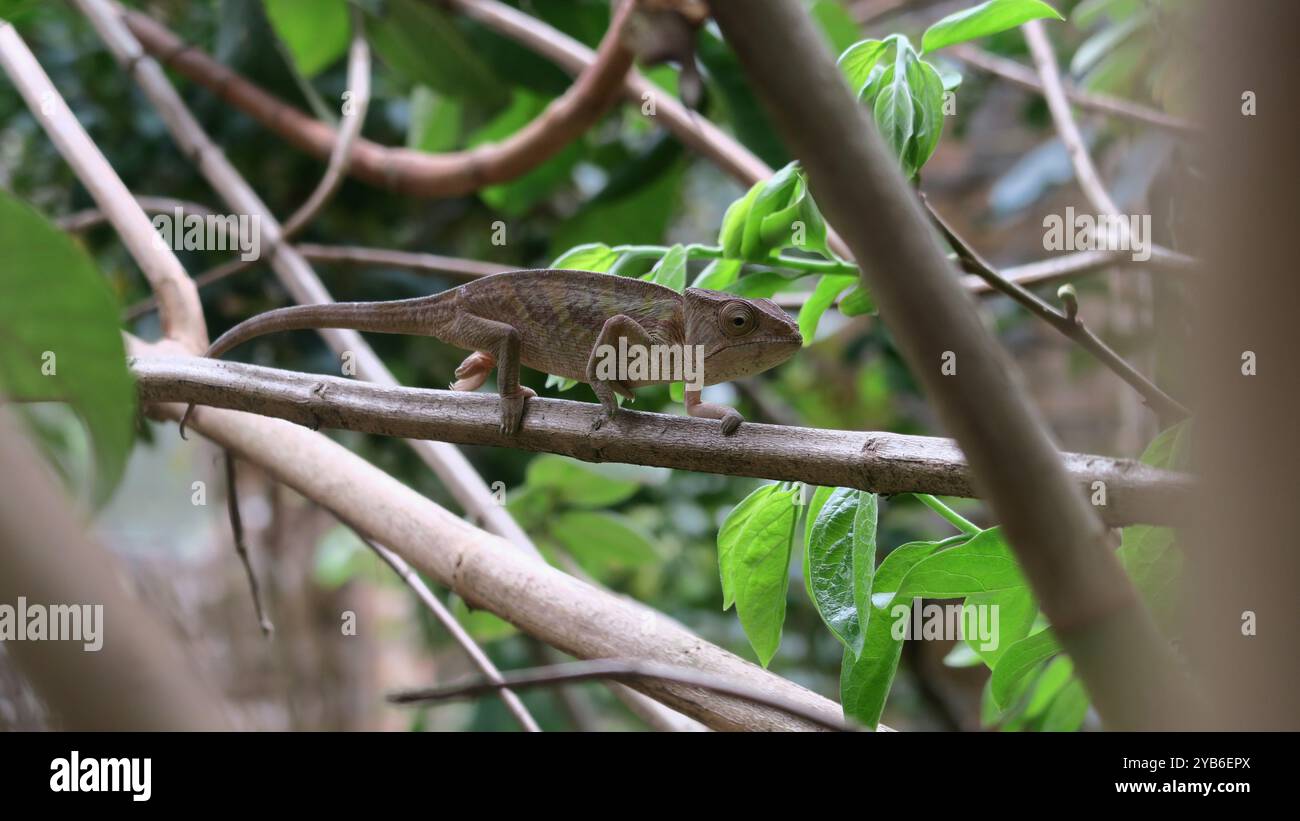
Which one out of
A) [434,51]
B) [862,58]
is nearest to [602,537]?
[862,58]

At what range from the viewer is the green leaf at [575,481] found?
1.53 m

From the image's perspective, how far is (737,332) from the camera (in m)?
1.05

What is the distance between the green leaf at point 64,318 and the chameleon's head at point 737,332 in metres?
0.62

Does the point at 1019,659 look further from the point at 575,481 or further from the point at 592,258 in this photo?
the point at 575,481

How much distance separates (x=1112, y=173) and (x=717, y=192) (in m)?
1.22

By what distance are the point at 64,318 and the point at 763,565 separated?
0.56 meters

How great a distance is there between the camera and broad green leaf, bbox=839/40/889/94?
0.85 m

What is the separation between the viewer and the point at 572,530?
1625 millimetres

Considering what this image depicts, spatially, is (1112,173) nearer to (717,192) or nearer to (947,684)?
(717,192)

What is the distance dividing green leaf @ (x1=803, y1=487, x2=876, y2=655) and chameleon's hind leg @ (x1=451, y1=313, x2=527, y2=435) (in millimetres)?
277

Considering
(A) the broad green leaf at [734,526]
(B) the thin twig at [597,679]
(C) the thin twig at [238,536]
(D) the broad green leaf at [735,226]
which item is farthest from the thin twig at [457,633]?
(B) the thin twig at [597,679]

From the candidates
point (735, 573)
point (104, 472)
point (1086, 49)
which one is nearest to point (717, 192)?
point (1086, 49)

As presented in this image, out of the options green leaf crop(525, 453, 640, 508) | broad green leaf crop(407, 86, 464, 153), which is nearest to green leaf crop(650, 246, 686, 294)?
green leaf crop(525, 453, 640, 508)
